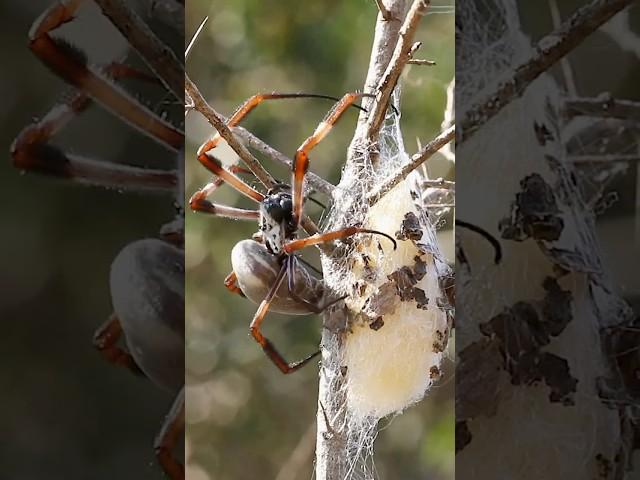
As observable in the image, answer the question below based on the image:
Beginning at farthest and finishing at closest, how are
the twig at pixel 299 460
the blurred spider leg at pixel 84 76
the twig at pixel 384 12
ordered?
the twig at pixel 299 460 < the twig at pixel 384 12 < the blurred spider leg at pixel 84 76

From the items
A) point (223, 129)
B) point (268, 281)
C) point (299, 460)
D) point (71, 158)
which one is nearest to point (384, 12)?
point (223, 129)

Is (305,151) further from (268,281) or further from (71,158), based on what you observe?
(71,158)

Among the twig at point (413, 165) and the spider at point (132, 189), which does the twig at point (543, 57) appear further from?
the spider at point (132, 189)

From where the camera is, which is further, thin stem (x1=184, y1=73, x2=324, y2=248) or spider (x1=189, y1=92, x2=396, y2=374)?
spider (x1=189, y1=92, x2=396, y2=374)

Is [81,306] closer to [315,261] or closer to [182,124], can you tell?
[182,124]

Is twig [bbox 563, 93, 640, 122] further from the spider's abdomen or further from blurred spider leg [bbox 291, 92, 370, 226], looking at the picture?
the spider's abdomen

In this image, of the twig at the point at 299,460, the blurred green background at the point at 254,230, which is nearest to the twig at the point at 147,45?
the blurred green background at the point at 254,230

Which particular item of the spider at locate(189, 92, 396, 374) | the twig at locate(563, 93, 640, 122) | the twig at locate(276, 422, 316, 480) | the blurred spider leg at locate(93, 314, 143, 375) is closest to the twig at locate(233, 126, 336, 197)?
the spider at locate(189, 92, 396, 374)
